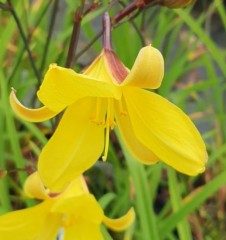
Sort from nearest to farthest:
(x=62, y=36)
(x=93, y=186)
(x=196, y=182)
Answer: (x=62, y=36)
(x=93, y=186)
(x=196, y=182)

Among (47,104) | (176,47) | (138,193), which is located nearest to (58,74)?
(47,104)

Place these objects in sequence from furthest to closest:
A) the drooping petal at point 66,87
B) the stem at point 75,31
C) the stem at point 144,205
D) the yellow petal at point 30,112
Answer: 1. the stem at point 144,205
2. the stem at point 75,31
3. the yellow petal at point 30,112
4. the drooping petal at point 66,87

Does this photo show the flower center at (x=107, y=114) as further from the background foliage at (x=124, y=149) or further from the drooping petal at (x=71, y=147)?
the background foliage at (x=124, y=149)

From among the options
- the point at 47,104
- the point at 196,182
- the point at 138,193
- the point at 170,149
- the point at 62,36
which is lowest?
the point at 196,182

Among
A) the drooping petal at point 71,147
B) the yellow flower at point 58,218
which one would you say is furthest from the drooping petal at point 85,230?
the drooping petal at point 71,147

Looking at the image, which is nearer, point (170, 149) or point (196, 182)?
point (170, 149)

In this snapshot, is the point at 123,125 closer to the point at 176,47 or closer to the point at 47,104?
the point at 47,104
